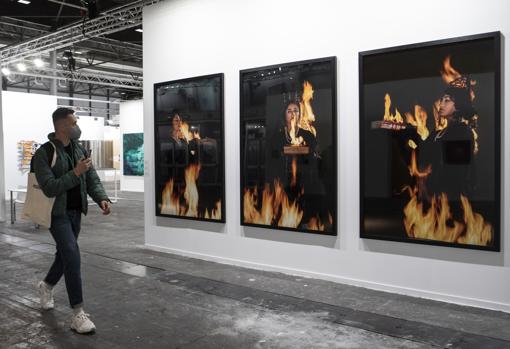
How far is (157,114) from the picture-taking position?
677cm

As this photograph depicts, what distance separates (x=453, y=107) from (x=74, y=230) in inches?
Answer: 139

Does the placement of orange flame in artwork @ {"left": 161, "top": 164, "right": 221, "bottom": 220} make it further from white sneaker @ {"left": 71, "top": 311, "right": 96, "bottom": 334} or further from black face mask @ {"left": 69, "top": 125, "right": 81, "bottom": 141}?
white sneaker @ {"left": 71, "top": 311, "right": 96, "bottom": 334}

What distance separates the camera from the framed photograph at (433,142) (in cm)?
401

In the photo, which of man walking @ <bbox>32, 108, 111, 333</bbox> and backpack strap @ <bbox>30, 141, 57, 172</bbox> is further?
backpack strap @ <bbox>30, 141, 57, 172</bbox>

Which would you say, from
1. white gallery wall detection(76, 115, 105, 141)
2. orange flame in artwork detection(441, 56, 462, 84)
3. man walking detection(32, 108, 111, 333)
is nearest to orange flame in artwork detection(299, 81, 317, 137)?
orange flame in artwork detection(441, 56, 462, 84)

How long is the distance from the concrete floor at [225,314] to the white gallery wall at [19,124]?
376 inches

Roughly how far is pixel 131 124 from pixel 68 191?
15929 mm

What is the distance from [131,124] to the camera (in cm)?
1916

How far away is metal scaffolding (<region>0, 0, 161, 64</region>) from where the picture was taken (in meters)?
9.05

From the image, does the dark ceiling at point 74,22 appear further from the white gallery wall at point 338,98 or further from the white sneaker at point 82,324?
the white sneaker at point 82,324

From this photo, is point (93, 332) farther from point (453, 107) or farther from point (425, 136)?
point (453, 107)

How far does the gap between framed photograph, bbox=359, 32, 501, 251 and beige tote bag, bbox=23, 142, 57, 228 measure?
2.98 metres

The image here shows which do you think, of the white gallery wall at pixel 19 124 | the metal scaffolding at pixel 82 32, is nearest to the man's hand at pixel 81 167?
the metal scaffolding at pixel 82 32

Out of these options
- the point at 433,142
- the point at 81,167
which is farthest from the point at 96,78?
the point at 433,142
